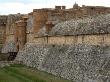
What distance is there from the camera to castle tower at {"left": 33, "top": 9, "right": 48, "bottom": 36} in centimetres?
4126

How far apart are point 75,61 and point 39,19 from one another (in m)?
16.1

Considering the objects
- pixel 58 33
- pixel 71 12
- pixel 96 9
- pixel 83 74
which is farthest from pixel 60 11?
pixel 83 74

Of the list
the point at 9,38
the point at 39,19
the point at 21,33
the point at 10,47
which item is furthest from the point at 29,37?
the point at 9,38

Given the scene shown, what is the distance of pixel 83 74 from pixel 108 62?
286cm

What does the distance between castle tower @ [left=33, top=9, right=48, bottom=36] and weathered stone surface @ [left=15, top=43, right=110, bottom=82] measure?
14.1 ft

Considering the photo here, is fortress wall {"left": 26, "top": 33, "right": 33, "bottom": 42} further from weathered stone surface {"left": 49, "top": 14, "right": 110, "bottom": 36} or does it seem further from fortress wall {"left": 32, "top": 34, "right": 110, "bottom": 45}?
weathered stone surface {"left": 49, "top": 14, "right": 110, "bottom": 36}

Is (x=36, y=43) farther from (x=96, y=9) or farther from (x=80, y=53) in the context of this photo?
(x=80, y=53)

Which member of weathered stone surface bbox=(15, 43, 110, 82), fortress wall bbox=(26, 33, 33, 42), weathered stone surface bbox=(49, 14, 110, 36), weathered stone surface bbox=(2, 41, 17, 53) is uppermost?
weathered stone surface bbox=(49, 14, 110, 36)

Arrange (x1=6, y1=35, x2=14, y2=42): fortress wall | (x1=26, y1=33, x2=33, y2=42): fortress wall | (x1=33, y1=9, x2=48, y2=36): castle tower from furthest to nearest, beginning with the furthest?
1. (x1=6, y1=35, x2=14, y2=42): fortress wall
2. (x1=26, y1=33, x2=33, y2=42): fortress wall
3. (x1=33, y1=9, x2=48, y2=36): castle tower

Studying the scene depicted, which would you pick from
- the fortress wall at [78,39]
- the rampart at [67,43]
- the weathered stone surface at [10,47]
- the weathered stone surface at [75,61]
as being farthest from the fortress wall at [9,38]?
the weathered stone surface at [75,61]

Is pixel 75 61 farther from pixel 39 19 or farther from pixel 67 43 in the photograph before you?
pixel 39 19

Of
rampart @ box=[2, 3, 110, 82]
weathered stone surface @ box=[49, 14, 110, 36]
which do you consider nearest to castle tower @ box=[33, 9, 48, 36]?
rampart @ box=[2, 3, 110, 82]

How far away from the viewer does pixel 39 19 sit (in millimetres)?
41438

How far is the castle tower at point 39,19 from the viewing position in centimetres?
4126
